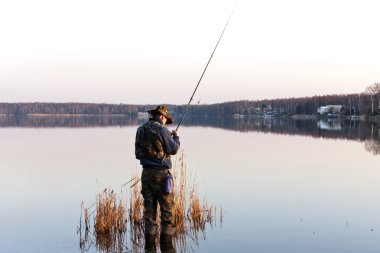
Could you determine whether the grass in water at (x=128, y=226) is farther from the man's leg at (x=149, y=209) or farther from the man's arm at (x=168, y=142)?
the man's arm at (x=168, y=142)

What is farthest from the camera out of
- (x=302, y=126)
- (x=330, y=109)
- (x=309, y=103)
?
(x=309, y=103)

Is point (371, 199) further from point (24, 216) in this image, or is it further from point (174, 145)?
point (24, 216)

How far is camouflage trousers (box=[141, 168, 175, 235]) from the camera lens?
7.46 meters

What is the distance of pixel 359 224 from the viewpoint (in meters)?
9.48

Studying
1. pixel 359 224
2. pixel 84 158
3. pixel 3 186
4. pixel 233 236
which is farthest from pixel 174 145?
pixel 84 158

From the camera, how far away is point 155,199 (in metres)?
7.74

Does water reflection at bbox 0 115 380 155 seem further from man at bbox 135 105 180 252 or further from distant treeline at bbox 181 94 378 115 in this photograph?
distant treeline at bbox 181 94 378 115

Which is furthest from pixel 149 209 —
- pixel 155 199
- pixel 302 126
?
pixel 302 126

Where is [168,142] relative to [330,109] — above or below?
below

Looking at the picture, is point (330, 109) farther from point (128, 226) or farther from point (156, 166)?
point (156, 166)

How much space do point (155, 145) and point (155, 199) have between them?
1038 millimetres

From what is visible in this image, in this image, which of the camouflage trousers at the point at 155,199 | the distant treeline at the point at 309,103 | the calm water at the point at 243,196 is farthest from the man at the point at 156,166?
the distant treeline at the point at 309,103

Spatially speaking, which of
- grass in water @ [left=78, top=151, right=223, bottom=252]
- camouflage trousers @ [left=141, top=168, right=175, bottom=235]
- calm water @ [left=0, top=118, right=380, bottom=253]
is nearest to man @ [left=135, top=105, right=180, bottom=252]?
camouflage trousers @ [left=141, top=168, right=175, bottom=235]

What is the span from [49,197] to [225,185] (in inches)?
217
